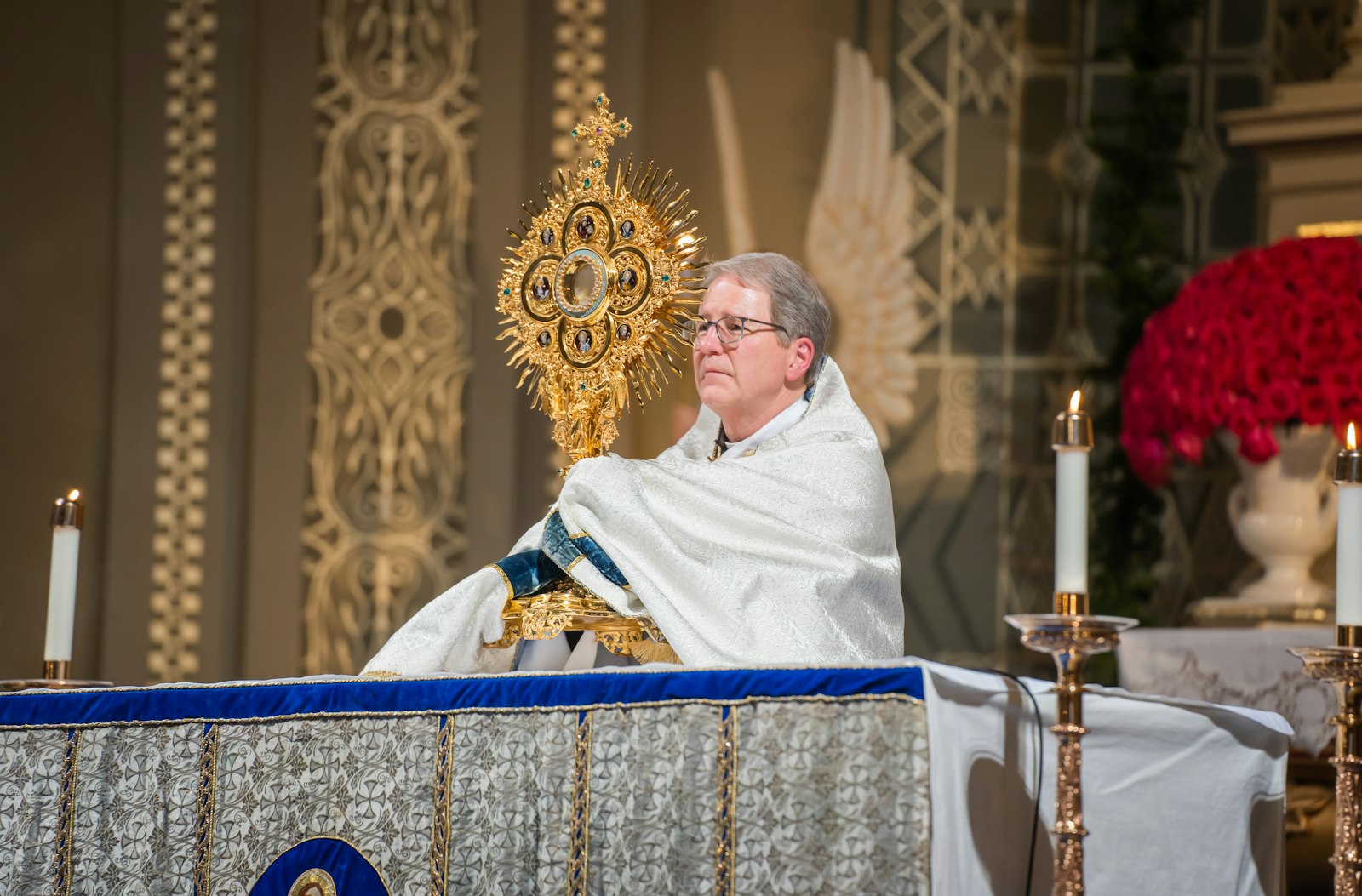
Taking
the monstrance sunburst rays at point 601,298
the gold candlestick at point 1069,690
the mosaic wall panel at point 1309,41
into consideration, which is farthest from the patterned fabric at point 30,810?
the mosaic wall panel at point 1309,41

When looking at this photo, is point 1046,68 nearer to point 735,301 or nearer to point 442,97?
point 442,97

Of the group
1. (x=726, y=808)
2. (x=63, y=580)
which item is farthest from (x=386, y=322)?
(x=726, y=808)

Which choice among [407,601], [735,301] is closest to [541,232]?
[735,301]

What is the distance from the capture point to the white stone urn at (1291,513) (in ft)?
13.0

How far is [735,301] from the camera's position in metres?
2.97

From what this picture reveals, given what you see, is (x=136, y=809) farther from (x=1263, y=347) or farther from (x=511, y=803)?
(x=1263, y=347)

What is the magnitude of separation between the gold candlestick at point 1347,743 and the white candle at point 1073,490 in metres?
0.40

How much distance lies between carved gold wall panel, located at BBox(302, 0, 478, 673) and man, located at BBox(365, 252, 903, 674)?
1849 millimetres

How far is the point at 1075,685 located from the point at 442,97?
3.31 m

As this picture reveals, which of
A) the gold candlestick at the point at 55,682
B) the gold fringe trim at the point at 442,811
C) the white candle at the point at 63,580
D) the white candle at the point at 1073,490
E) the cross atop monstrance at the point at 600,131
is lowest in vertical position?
the gold fringe trim at the point at 442,811

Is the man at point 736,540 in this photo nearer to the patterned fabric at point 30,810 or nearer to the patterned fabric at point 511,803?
the patterned fabric at point 511,803

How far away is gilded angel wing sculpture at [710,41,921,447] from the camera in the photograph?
4906mm

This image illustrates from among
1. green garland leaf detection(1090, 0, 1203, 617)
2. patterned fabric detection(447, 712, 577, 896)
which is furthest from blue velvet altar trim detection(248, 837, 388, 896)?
green garland leaf detection(1090, 0, 1203, 617)

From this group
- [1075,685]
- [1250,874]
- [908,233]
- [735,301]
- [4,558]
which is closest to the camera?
[1075,685]
